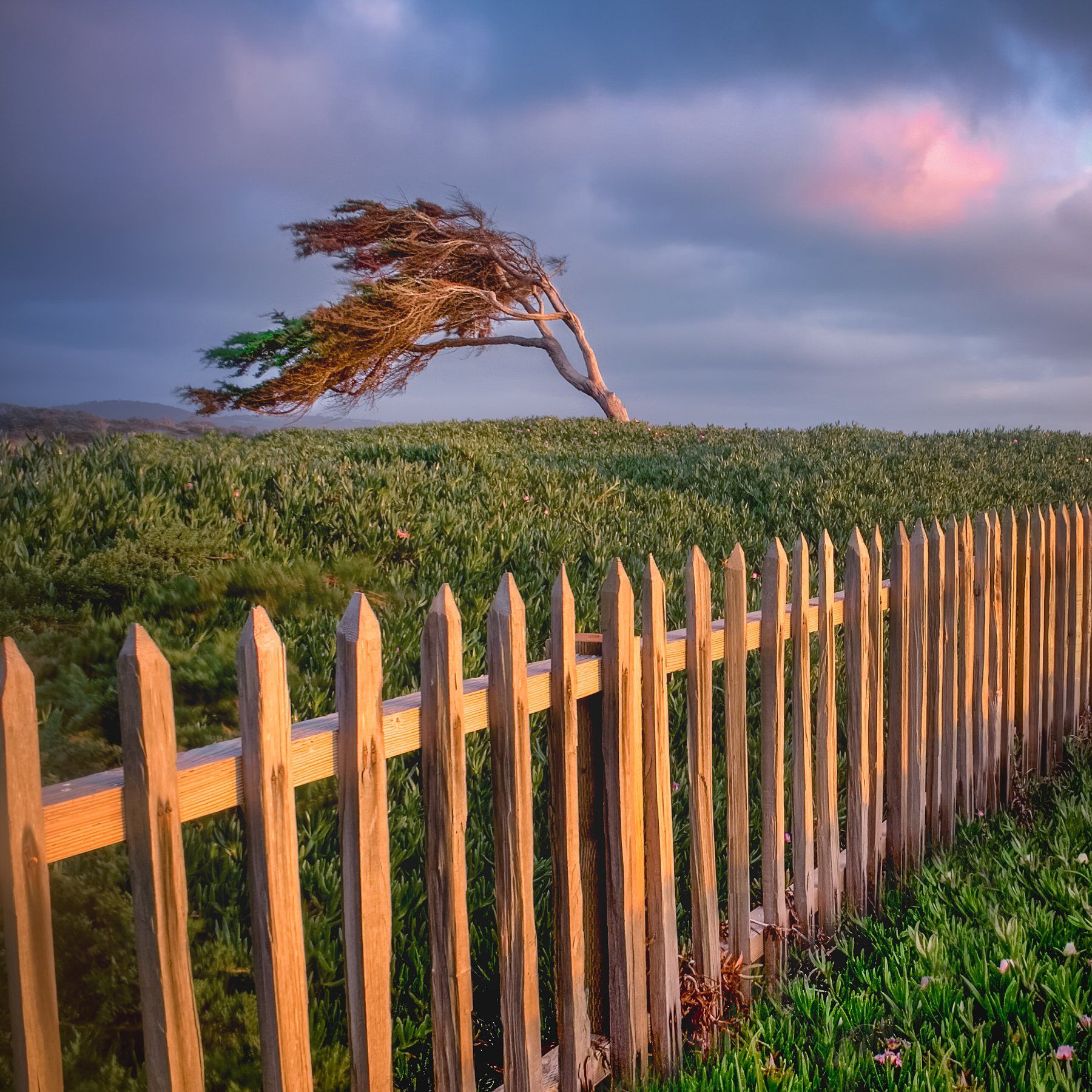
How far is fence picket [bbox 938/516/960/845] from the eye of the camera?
13.6 feet

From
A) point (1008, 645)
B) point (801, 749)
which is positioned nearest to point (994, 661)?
point (1008, 645)

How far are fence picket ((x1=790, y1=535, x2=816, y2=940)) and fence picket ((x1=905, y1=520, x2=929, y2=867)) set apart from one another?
888mm

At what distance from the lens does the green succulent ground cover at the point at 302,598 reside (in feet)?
9.54

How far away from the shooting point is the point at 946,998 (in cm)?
295

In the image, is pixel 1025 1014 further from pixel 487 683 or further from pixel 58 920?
pixel 58 920

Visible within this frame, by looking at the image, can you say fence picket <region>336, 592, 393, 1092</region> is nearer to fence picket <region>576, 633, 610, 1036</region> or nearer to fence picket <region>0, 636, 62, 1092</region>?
fence picket <region>0, 636, 62, 1092</region>

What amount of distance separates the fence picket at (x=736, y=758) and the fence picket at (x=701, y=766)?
10 cm

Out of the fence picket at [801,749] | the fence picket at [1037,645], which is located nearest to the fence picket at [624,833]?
the fence picket at [801,749]

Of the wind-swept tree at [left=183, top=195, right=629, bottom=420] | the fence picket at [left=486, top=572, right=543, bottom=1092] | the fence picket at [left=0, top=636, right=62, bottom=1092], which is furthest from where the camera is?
the wind-swept tree at [left=183, top=195, right=629, bottom=420]

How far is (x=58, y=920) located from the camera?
3.02 m

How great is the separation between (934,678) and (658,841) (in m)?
2.10

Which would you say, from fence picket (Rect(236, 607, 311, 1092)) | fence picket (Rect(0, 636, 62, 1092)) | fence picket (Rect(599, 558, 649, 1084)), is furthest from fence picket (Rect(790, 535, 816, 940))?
fence picket (Rect(0, 636, 62, 1092))

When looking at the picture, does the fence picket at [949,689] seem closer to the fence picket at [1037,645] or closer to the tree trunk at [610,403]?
the fence picket at [1037,645]

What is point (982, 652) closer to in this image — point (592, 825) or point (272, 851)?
point (592, 825)
